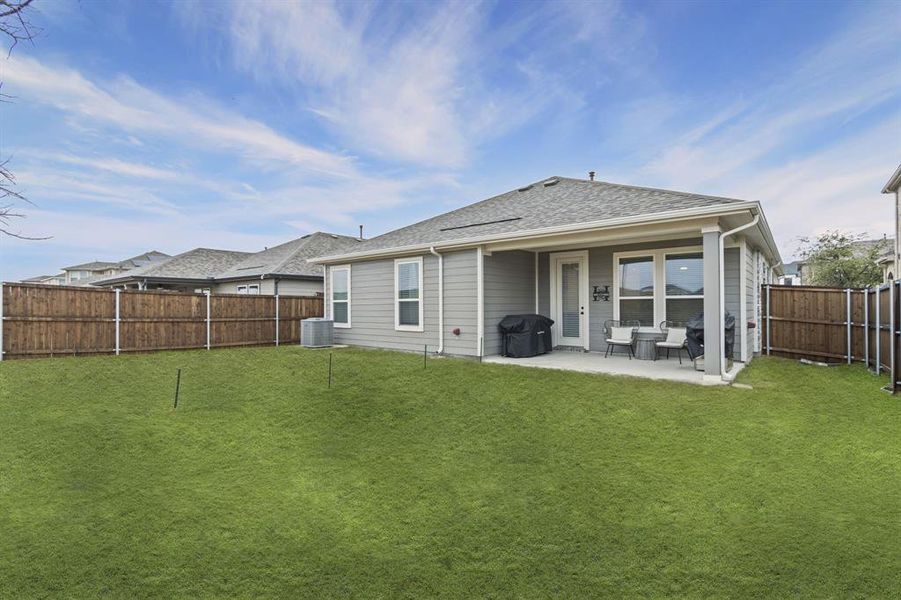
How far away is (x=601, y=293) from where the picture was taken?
973cm

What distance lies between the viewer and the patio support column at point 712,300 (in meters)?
6.57

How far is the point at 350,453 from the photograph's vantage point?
443 centimetres

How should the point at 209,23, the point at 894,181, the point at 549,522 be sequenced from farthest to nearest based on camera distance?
the point at 894,181 < the point at 209,23 < the point at 549,522

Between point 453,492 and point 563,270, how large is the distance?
7.51 meters

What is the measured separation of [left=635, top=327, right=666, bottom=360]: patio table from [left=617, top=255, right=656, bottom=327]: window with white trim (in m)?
0.21

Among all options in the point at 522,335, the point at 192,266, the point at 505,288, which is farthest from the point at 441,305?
the point at 192,266

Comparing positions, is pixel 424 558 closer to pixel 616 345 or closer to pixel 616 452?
pixel 616 452

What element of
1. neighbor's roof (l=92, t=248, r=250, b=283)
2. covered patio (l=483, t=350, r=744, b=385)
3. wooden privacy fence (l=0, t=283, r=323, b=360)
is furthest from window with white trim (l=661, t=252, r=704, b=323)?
neighbor's roof (l=92, t=248, r=250, b=283)

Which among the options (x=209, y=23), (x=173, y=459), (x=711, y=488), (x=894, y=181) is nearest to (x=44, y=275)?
(x=209, y=23)

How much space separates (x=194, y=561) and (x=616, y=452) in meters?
3.54

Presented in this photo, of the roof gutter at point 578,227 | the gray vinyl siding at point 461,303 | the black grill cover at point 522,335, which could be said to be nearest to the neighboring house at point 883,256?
the black grill cover at point 522,335

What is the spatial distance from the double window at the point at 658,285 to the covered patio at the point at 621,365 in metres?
0.95

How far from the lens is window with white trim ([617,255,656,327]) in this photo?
29.9 ft

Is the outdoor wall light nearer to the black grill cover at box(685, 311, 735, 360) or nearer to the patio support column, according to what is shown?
the black grill cover at box(685, 311, 735, 360)
